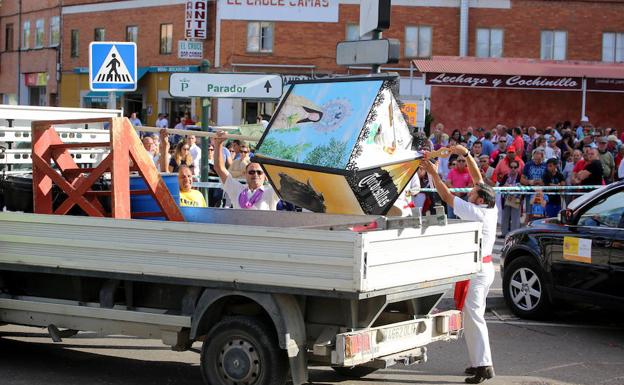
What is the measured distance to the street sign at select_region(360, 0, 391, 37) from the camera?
10.9m

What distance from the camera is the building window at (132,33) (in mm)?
47781

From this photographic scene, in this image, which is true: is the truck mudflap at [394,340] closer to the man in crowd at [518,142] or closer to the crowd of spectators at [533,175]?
the crowd of spectators at [533,175]

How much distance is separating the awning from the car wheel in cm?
2609

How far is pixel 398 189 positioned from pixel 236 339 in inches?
94.6

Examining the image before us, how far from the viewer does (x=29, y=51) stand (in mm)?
55094

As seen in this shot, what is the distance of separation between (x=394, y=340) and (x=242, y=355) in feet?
3.60

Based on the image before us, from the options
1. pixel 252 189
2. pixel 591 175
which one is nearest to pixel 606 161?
pixel 591 175

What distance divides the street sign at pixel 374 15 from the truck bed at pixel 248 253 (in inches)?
151

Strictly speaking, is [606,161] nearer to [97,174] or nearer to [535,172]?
[535,172]

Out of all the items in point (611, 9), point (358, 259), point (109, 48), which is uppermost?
point (611, 9)

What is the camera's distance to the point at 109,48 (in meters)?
13.2

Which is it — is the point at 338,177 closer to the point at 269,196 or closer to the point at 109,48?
the point at 269,196

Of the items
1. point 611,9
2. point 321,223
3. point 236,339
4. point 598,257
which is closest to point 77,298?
point 236,339

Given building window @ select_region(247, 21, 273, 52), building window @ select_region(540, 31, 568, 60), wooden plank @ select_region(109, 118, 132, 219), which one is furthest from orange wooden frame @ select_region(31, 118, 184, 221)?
building window @ select_region(540, 31, 568, 60)
